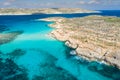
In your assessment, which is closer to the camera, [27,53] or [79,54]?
[79,54]

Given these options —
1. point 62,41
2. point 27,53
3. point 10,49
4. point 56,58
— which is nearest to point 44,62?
point 56,58

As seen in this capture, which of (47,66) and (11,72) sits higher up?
(11,72)

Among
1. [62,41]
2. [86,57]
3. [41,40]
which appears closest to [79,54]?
[86,57]

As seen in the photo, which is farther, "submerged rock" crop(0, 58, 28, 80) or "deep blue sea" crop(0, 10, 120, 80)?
"deep blue sea" crop(0, 10, 120, 80)

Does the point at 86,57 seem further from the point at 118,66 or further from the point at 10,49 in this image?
the point at 10,49

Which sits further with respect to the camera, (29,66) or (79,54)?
(79,54)

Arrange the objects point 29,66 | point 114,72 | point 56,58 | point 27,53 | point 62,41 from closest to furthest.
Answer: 1. point 114,72
2. point 29,66
3. point 56,58
4. point 27,53
5. point 62,41

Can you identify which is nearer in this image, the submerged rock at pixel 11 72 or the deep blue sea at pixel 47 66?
the submerged rock at pixel 11 72

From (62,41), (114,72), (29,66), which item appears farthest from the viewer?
(62,41)

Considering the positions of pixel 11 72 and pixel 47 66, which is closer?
pixel 11 72

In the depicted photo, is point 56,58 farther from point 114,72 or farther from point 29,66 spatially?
point 114,72
